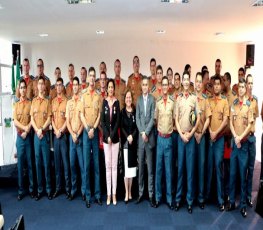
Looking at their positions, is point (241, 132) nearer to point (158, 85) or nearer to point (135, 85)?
point (158, 85)

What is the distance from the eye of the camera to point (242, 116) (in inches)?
149

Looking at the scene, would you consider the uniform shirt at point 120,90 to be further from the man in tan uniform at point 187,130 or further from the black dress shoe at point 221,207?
the black dress shoe at point 221,207

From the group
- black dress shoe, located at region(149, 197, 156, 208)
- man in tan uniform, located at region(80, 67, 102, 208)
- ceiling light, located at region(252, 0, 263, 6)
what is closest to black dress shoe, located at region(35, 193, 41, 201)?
man in tan uniform, located at region(80, 67, 102, 208)

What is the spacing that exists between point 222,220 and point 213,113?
1.39 metres

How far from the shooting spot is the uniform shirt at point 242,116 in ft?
12.4

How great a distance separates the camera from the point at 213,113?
404 cm

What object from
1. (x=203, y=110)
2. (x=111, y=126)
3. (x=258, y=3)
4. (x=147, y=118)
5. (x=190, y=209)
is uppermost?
(x=258, y=3)

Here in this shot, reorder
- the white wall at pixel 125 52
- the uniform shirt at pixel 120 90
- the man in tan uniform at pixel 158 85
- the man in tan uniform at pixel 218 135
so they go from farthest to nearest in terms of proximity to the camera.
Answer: the white wall at pixel 125 52
the uniform shirt at pixel 120 90
the man in tan uniform at pixel 158 85
the man in tan uniform at pixel 218 135

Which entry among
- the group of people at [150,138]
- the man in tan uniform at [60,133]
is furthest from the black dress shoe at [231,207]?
the man in tan uniform at [60,133]

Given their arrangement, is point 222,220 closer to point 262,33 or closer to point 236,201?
point 236,201

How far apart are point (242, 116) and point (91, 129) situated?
202cm

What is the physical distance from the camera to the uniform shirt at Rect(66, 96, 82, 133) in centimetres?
419

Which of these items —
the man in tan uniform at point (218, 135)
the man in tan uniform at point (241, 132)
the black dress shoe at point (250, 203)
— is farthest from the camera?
the black dress shoe at point (250, 203)

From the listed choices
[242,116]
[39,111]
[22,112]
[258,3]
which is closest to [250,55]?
[258,3]
